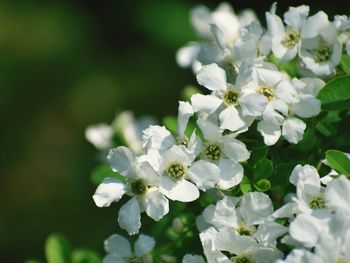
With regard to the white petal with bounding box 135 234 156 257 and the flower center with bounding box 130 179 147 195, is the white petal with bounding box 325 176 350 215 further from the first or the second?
the white petal with bounding box 135 234 156 257

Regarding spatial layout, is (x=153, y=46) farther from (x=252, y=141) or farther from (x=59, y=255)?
(x=252, y=141)

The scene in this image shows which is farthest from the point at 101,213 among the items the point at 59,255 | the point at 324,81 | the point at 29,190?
the point at 324,81

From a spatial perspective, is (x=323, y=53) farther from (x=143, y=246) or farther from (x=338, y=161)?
(x=143, y=246)

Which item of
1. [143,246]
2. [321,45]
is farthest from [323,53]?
[143,246]

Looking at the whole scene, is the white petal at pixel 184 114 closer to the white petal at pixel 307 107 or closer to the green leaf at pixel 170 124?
the white petal at pixel 307 107

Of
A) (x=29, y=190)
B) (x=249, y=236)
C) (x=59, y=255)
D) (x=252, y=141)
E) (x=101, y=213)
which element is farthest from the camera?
(x=29, y=190)

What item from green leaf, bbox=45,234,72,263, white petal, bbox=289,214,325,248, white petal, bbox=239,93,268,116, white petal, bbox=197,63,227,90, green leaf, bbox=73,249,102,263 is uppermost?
white petal, bbox=197,63,227,90

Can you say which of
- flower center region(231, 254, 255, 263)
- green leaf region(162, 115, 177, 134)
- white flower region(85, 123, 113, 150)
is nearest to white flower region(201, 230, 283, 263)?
flower center region(231, 254, 255, 263)
